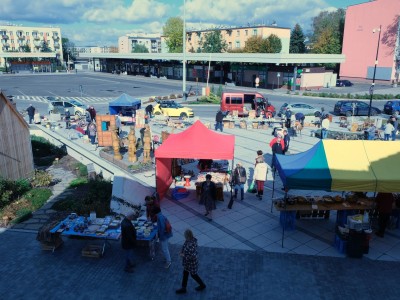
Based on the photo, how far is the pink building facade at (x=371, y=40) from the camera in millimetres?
55125

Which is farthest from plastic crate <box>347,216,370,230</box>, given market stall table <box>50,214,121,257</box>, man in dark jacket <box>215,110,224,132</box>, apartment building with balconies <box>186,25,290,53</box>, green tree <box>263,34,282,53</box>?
apartment building with balconies <box>186,25,290,53</box>

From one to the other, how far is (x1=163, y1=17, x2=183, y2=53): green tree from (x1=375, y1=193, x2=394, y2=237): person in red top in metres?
90.4

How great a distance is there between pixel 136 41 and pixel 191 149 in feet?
521

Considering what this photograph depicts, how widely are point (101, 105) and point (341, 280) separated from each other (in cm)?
3378

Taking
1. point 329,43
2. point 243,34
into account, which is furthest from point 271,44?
point 243,34

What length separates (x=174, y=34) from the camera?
3794 inches

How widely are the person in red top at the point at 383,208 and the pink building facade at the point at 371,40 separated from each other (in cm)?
5355

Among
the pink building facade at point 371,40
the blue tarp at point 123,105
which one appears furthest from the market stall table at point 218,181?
the pink building facade at point 371,40

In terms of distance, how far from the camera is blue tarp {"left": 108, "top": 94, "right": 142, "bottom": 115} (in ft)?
86.8

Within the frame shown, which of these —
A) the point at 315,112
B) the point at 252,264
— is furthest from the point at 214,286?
the point at 315,112

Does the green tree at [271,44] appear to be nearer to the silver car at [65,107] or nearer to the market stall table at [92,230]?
the silver car at [65,107]

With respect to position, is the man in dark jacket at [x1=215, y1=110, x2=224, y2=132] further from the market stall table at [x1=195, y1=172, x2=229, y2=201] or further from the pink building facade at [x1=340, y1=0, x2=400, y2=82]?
the pink building facade at [x1=340, y1=0, x2=400, y2=82]

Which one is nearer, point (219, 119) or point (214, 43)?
point (219, 119)

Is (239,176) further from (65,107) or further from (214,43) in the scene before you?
(214,43)
